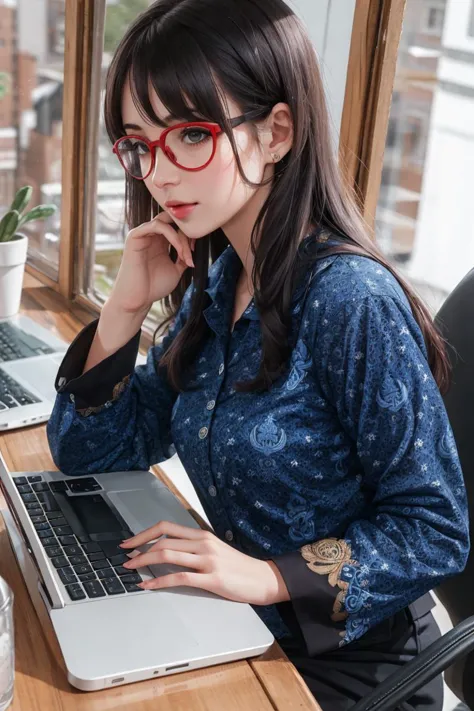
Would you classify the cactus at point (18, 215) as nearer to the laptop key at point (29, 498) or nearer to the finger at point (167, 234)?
the finger at point (167, 234)

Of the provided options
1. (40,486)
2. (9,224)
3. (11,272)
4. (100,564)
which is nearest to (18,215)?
(9,224)

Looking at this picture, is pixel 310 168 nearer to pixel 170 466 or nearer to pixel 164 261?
pixel 164 261

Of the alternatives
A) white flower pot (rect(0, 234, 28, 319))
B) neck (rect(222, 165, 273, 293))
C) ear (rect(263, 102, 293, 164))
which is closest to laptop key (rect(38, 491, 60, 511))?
neck (rect(222, 165, 273, 293))

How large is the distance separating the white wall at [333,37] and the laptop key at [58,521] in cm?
75

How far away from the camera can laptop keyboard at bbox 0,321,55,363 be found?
1755mm

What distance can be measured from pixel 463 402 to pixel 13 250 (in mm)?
1178

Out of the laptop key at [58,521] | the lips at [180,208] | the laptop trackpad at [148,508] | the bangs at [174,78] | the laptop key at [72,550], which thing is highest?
the bangs at [174,78]

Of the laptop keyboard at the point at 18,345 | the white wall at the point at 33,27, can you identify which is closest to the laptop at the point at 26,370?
the laptop keyboard at the point at 18,345

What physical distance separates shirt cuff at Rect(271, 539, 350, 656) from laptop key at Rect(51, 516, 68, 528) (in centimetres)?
27

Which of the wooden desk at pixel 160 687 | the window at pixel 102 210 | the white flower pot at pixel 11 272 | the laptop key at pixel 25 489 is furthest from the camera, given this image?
the window at pixel 102 210

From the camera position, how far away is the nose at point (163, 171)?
3.50 feet

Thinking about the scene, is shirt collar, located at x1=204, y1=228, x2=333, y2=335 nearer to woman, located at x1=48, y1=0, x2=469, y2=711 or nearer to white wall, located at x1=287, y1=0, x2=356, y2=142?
woman, located at x1=48, y1=0, x2=469, y2=711

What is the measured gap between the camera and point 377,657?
1.13 meters

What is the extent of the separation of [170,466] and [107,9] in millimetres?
1089
